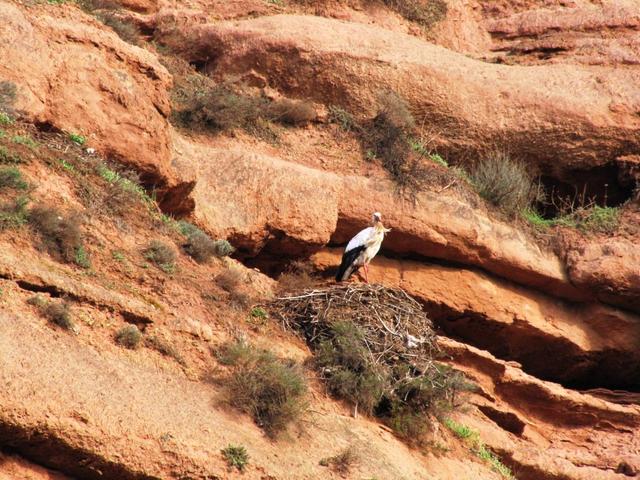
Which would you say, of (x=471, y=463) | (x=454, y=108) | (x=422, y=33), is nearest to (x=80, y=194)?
(x=471, y=463)

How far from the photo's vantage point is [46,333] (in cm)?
1085

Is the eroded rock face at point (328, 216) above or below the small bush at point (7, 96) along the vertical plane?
below

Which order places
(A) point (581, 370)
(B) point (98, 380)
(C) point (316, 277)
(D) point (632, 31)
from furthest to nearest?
(D) point (632, 31), (A) point (581, 370), (C) point (316, 277), (B) point (98, 380)

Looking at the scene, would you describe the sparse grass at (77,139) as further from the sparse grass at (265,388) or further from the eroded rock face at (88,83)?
the sparse grass at (265,388)

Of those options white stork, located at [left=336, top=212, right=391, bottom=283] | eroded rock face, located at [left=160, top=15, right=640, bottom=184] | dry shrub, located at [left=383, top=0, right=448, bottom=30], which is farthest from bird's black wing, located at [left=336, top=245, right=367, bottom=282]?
dry shrub, located at [left=383, top=0, right=448, bottom=30]

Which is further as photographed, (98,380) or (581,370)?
(581,370)

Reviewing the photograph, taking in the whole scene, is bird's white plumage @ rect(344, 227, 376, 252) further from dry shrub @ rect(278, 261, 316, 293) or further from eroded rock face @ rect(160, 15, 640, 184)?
eroded rock face @ rect(160, 15, 640, 184)

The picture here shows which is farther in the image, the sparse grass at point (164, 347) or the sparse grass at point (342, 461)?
the sparse grass at point (164, 347)

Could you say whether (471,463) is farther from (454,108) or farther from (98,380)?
(454,108)

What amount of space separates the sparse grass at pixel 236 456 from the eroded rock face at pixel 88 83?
5.88 meters

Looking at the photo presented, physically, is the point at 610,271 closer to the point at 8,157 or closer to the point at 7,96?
the point at 7,96

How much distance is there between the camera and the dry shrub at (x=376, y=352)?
1396 centimetres

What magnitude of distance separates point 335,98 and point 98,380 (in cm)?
1138

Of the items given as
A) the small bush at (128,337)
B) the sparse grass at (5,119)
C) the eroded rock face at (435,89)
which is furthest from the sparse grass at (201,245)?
the eroded rock face at (435,89)
